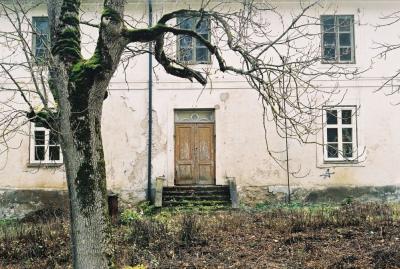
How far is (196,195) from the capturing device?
15.8m

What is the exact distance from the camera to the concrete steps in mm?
15453

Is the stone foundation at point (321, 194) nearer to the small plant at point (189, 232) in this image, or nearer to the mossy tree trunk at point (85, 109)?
the small plant at point (189, 232)

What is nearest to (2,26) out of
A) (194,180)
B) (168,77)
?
(168,77)

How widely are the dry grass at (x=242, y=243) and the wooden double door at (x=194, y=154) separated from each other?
4.74 m

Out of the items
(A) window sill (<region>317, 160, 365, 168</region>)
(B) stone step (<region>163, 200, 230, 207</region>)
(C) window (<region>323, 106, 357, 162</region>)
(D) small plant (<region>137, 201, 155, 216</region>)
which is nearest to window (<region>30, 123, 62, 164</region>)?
(D) small plant (<region>137, 201, 155, 216</region>)

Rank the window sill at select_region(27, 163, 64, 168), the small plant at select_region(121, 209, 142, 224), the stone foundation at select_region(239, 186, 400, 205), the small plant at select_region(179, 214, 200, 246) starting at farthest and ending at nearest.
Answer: the window sill at select_region(27, 163, 64, 168) → the stone foundation at select_region(239, 186, 400, 205) → the small plant at select_region(121, 209, 142, 224) → the small plant at select_region(179, 214, 200, 246)

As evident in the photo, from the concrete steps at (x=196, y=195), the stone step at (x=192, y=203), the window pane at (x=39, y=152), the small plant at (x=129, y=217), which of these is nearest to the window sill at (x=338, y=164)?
the concrete steps at (x=196, y=195)

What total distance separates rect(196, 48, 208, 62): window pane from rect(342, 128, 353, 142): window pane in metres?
5.17

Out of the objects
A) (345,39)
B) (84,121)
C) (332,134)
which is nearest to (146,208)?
(332,134)

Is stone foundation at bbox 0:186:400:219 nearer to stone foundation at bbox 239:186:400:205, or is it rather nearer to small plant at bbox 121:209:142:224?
stone foundation at bbox 239:186:400:205

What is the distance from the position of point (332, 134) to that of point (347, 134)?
1.62 feet

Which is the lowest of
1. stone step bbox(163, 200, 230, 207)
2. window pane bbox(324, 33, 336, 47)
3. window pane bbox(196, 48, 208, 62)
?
stone step bbox(163, 200, 230, 207)

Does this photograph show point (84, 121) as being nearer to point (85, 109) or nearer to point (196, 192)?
point (85, 109)

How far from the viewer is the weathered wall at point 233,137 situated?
1638cm
